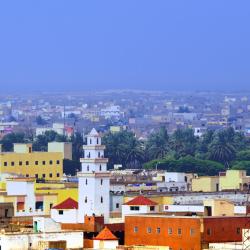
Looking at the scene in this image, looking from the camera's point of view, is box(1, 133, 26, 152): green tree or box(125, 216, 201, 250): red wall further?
box(1, 133, 26, 152): green tree

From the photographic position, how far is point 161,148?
13112 centimetres

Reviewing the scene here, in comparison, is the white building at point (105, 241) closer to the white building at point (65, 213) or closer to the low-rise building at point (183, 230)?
the low-rise building at point (183, 230)

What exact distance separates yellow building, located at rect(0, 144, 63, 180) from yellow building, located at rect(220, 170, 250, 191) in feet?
36.2

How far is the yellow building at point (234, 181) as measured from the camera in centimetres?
9369

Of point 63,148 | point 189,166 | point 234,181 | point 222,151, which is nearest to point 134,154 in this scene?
point 222,151

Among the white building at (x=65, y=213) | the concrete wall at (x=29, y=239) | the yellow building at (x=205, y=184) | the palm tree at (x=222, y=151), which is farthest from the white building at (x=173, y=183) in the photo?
the concrete wall at (x=29, y=239)

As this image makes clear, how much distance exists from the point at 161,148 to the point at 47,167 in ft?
92.1

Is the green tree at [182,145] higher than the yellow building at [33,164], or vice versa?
the yellow building at [33,164]

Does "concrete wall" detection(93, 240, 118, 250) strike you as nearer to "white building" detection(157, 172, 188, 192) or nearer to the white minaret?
the white minaret

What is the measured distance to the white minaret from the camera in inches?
2923

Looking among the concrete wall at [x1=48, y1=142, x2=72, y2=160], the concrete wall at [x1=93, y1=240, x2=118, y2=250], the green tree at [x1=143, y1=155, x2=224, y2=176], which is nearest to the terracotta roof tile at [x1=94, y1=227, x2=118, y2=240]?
the concrete wall at [x1=93, y1=240, x2=118, y2=250]

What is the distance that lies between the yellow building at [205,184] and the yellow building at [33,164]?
11.0 m

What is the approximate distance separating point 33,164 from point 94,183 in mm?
28417

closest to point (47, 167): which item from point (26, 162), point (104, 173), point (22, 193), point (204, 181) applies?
point (26, 162)
